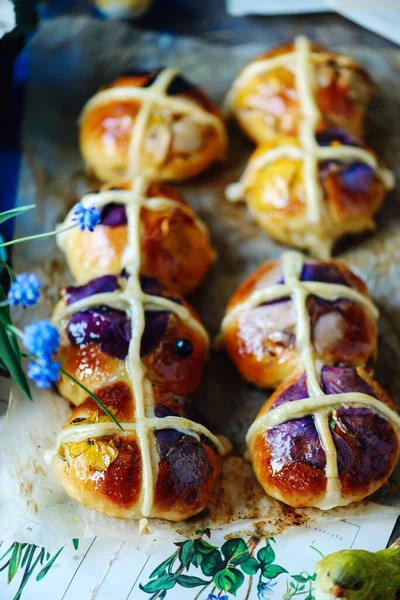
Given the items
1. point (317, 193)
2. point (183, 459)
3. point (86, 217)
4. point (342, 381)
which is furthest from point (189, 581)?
point (317, 193)

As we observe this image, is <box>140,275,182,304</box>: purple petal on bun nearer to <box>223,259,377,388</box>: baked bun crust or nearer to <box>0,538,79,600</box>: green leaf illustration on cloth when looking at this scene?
<box>223,259,377,388</box>: baked bun crust

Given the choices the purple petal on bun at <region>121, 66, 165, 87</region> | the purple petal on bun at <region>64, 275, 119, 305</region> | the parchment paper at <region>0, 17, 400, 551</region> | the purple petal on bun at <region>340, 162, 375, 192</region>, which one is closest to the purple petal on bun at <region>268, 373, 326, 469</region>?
the parchment paper at <region>0, 17, 400, 551</region>

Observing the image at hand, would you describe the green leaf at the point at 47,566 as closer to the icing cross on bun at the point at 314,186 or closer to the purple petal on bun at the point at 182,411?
the purple petal on bun at the point at 182,411

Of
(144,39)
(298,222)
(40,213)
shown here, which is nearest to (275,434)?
(298,222)

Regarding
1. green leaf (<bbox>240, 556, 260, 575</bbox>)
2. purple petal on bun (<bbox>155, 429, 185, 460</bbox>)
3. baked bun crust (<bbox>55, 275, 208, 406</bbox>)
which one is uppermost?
baked bun crust (<bbox>55, 275, 208, 406</bbox>)

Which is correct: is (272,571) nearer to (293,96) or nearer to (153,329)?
(153,329)

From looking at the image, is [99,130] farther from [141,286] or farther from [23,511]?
[23,511]
